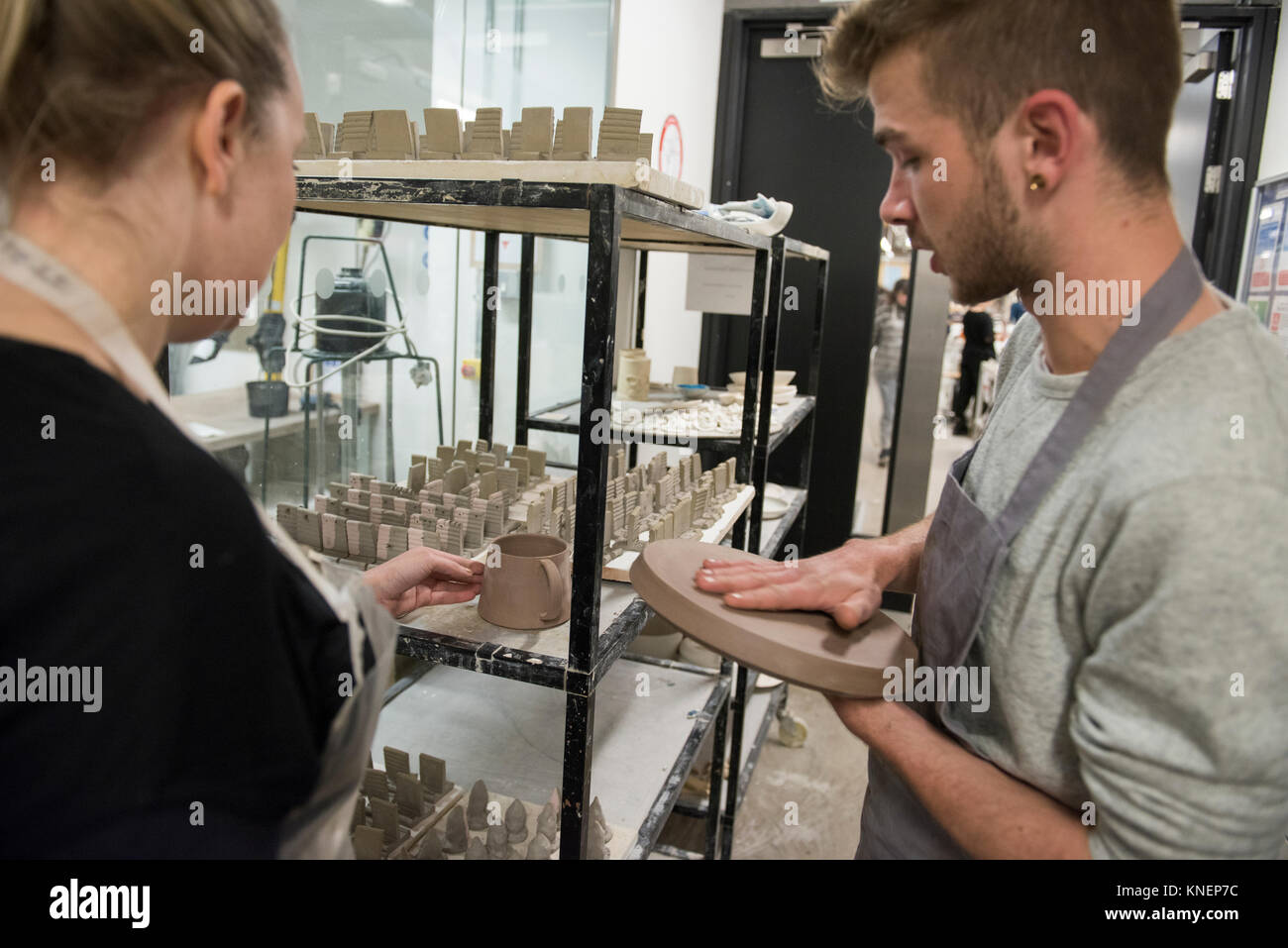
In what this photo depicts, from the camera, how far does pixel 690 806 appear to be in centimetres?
246

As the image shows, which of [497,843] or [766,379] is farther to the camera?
[766,379]

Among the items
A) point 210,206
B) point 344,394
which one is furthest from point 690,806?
point 210,206

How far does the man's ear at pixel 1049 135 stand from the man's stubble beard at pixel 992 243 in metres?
0.03

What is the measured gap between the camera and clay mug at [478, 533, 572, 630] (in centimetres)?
127

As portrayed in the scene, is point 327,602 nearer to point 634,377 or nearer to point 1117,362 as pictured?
point 1117,362

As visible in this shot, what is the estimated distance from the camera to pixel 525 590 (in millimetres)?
1272

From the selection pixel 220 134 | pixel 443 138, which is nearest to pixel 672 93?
pixel 443 138

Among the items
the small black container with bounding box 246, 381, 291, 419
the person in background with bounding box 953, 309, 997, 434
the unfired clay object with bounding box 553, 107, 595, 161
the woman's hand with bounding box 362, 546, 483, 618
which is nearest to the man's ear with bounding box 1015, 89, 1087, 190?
the unfired clay object with bounding box 553, 107, 595, 161

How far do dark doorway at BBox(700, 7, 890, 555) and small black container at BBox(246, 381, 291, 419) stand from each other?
2.62 meters

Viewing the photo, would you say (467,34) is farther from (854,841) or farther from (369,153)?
(854,841)

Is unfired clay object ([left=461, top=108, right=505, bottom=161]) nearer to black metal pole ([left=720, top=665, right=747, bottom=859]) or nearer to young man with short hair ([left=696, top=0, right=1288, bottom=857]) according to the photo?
young man with short hair ([left=696, top=0, right=1288, bottom=857])

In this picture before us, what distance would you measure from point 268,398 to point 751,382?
49.1 inches
